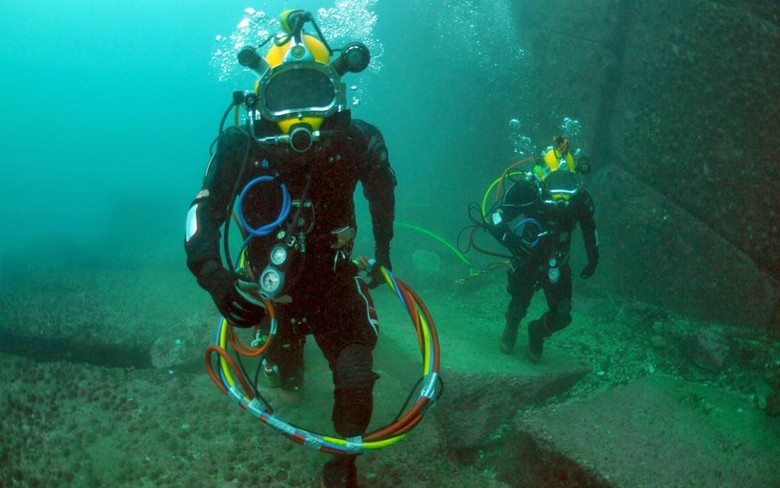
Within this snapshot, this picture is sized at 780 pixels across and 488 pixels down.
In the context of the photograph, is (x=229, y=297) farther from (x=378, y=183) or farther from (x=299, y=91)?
(x=378, y=183)

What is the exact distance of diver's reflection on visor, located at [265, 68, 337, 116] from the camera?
2.64 m

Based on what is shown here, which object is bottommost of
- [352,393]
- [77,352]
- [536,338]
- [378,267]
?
[77,352]

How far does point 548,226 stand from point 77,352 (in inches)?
221

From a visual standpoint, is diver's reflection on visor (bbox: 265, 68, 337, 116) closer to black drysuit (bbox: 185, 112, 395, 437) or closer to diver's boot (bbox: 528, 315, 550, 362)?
black drysuit (bbox: 185, 112, 395, 437)

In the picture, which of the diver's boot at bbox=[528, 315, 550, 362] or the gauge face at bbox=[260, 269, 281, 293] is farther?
the diver's boot at bbox=[528, 315, 550, 362]

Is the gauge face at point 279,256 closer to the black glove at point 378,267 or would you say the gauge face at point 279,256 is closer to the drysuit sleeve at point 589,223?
the black glove at point 378,267

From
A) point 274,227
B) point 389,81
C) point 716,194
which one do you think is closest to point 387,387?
point 274,227

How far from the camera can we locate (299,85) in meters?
2.68

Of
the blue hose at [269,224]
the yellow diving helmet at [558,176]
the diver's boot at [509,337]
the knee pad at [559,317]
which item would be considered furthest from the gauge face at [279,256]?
the diver's boot at [509,337]

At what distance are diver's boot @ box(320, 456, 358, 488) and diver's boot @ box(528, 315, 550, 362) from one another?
2.87 m

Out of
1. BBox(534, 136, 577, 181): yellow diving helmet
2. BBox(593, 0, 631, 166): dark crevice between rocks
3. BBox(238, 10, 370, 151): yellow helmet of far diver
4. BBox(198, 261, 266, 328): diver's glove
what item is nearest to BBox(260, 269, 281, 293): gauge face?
BBox(198, 261, 266, 328): diver's glove

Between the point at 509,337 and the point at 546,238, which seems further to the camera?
the point at 509,337

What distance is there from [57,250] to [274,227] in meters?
16.9

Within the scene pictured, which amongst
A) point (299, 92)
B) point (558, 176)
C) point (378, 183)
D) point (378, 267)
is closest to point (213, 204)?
point (299, 92)
